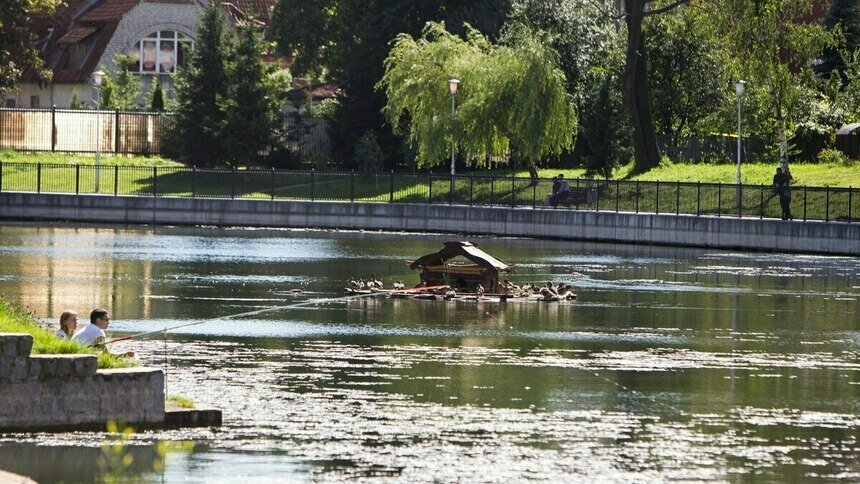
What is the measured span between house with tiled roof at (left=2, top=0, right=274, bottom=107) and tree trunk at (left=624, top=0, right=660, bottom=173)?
3818 centimetres

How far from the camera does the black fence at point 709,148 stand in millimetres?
74438

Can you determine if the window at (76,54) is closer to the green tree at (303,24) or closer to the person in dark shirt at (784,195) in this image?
the green tree at (303,24)

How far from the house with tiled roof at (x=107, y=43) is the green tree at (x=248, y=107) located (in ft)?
85.8

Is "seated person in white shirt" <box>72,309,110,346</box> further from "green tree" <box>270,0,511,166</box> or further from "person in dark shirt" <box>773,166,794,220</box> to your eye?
"green tree" <box>270,0,511,166</box>

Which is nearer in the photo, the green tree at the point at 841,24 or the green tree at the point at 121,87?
the green tree at the point at 841,24

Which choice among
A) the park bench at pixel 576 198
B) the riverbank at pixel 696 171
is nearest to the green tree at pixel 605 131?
the riverbank at pixel 696 171

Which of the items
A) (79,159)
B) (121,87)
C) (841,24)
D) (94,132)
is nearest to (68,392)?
(79,159)

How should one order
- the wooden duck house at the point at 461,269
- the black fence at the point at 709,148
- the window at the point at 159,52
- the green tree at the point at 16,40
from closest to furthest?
the wooden duck house at the point at 461,269 → the black fence at the point at 709,148 → the green tree at the point at 16,40 → the window at the point at 159,52

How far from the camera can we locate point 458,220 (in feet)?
207

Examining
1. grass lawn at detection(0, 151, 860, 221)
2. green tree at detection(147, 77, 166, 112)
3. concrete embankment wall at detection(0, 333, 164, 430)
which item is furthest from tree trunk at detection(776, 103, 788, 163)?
concrete embankment wall at detection(0, 333, 164, 430)

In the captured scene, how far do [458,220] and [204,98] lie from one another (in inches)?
870

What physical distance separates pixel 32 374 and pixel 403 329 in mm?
13369

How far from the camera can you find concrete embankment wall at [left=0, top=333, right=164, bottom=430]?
19500mm

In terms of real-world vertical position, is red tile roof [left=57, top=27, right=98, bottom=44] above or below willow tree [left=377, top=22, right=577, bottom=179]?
above
